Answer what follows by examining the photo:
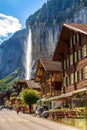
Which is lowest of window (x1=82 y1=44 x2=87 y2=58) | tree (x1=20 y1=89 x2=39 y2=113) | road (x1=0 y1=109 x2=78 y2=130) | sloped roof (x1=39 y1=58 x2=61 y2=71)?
road (x1=0 y1=109 x2=78 y2=130)

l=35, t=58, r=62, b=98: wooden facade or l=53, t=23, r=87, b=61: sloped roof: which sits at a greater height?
l=53, t=23, r=87, b=61: sloped roof

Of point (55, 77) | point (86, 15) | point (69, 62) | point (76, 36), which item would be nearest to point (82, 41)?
point (76, 36)

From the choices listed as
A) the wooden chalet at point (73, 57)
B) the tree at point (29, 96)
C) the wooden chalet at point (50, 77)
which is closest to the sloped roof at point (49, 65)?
the wooden chalet at point (50, 77)

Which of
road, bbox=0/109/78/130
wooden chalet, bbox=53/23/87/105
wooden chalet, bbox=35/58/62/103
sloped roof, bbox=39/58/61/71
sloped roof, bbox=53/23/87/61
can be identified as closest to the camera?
road, bbox=0/109/78/130

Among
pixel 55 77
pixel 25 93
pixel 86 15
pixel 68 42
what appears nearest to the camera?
pixel 68 42

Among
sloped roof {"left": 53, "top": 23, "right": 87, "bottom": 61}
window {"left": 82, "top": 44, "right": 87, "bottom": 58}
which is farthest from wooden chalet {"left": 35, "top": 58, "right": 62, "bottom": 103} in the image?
window {"left": 82, "top": 44, "right": 87, "bottom": 58}

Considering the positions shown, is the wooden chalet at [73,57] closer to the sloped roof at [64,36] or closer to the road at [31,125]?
the sloped roof at [64,36]

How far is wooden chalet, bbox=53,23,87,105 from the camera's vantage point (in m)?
47.5

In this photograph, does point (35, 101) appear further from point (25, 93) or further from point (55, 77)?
point (55, 77)

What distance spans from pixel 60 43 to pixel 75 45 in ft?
16.9

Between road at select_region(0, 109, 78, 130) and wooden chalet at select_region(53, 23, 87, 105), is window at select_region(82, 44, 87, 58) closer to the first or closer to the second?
wooden chalet at select_region(53, 23, 87, 105)

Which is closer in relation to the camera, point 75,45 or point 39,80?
point 75,45

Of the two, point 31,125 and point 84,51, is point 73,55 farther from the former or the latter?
point 31,125

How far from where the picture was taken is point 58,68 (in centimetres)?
7312
